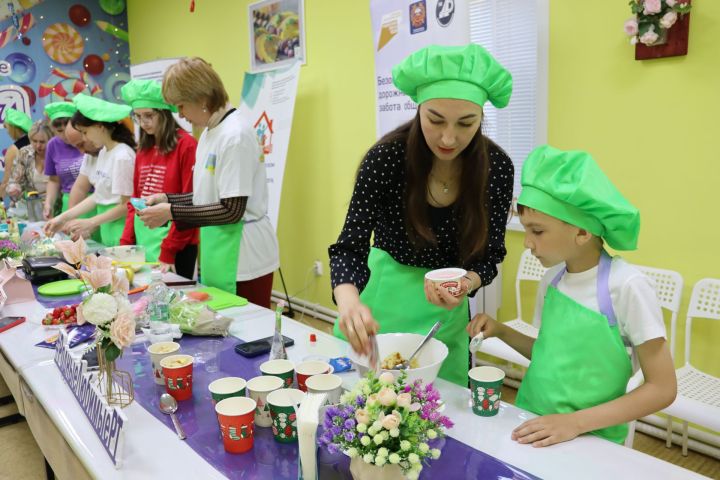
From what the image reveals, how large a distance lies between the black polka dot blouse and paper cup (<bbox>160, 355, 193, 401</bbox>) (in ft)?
1.36

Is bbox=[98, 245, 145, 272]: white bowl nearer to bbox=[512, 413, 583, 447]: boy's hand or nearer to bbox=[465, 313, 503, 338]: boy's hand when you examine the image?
bbox=[465, 313, 503, 338]: boy's hand

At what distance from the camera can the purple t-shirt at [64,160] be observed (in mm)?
3986

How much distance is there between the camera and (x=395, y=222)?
61.7 inches

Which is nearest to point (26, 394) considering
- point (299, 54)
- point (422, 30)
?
point (422, 30)

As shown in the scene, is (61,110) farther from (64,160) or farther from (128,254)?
(128,254)

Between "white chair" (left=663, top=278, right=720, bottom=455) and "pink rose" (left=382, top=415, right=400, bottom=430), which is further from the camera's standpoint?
"white chair" (left=663, top=278, right=720, bottom=455)

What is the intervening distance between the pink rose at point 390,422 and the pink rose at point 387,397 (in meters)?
0.02

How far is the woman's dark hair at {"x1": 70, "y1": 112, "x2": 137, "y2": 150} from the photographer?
120 inches

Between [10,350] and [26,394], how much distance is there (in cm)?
18

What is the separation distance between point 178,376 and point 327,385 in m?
0.38

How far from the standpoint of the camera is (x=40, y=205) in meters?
4.22

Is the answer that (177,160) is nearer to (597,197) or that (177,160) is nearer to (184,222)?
(184,222)

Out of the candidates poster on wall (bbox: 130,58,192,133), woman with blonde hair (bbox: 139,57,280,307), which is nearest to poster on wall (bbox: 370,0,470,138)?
woman with blonde hair (bbox: 139,57,280,307)

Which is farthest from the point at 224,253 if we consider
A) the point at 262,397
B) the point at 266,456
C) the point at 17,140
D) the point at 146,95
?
the point at 17,140
